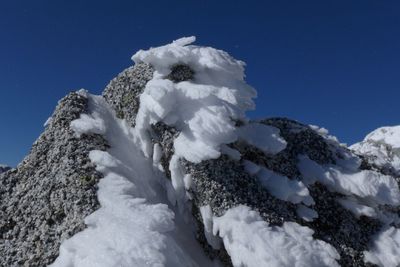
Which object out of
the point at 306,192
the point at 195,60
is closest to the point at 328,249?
the point at 306,192

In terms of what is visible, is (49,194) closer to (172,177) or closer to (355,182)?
(172,177)

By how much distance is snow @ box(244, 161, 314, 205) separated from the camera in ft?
35.7

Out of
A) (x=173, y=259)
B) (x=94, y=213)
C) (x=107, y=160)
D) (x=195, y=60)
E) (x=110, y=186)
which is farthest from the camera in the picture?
(x=195, y=60)

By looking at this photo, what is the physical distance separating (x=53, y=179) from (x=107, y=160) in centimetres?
161

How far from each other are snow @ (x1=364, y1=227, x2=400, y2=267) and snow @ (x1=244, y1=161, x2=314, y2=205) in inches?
89.3

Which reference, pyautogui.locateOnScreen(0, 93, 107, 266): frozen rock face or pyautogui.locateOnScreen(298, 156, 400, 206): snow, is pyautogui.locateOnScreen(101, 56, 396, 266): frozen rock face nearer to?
pyautogui.locateOnScreen(298, 156, 400, 206): snow

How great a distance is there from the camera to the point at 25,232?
34.7 feet

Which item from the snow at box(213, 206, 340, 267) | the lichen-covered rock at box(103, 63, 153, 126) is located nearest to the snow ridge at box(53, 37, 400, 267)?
the snow at box(213, 206, 340, 267)

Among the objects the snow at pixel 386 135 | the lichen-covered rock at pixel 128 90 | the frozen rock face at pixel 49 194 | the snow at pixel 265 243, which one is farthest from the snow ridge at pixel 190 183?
the snow at pixel 386 135

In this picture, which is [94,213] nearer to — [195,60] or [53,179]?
[53,179]

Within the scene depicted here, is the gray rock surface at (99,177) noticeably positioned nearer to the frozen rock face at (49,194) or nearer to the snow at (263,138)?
the frozen rock face at (49,194)

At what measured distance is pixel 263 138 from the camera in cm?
1202

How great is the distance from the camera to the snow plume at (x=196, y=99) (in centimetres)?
1025

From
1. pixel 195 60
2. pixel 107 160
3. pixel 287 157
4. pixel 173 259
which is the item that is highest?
pixel 195 60
